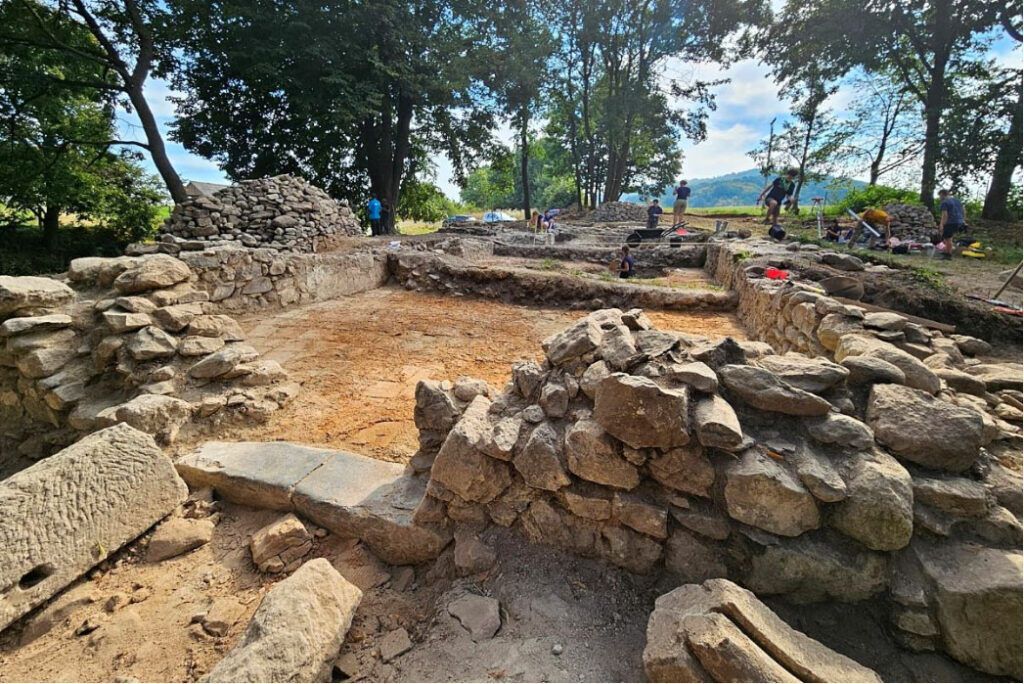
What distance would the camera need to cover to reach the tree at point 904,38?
1381 cm

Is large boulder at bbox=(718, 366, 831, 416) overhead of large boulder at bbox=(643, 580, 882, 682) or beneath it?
overhead

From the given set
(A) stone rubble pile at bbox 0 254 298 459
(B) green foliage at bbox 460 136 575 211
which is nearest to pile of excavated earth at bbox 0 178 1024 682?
(A) stone rubble pile at bbox 0 254 298 459

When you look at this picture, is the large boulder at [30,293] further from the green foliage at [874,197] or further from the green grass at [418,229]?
the green foliage at [874,197]

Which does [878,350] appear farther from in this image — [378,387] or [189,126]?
[189,126]

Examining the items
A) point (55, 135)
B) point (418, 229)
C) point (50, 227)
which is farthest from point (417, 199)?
point (50, 227)

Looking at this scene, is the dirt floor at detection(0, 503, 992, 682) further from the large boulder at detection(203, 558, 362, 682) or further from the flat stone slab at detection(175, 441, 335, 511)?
the flat stone slab at detection(175, 441, 335, 511)

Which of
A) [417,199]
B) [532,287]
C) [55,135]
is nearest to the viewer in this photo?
[532,287]

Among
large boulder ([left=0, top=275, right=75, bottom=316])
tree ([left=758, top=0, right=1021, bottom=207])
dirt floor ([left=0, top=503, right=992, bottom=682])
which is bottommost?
dirt floor ([left=0, top=503, right=992, bottom=682])

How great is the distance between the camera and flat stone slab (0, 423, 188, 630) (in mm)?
1929

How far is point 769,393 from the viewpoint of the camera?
1.84m

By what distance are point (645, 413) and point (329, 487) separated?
1.88m

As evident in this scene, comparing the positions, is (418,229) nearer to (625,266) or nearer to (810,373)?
(625,266)

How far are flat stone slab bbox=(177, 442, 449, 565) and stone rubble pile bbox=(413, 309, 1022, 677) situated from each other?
20 centimetres

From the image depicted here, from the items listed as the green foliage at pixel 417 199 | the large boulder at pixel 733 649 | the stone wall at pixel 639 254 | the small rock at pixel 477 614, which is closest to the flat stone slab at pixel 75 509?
the small rock at pixel 477 614
